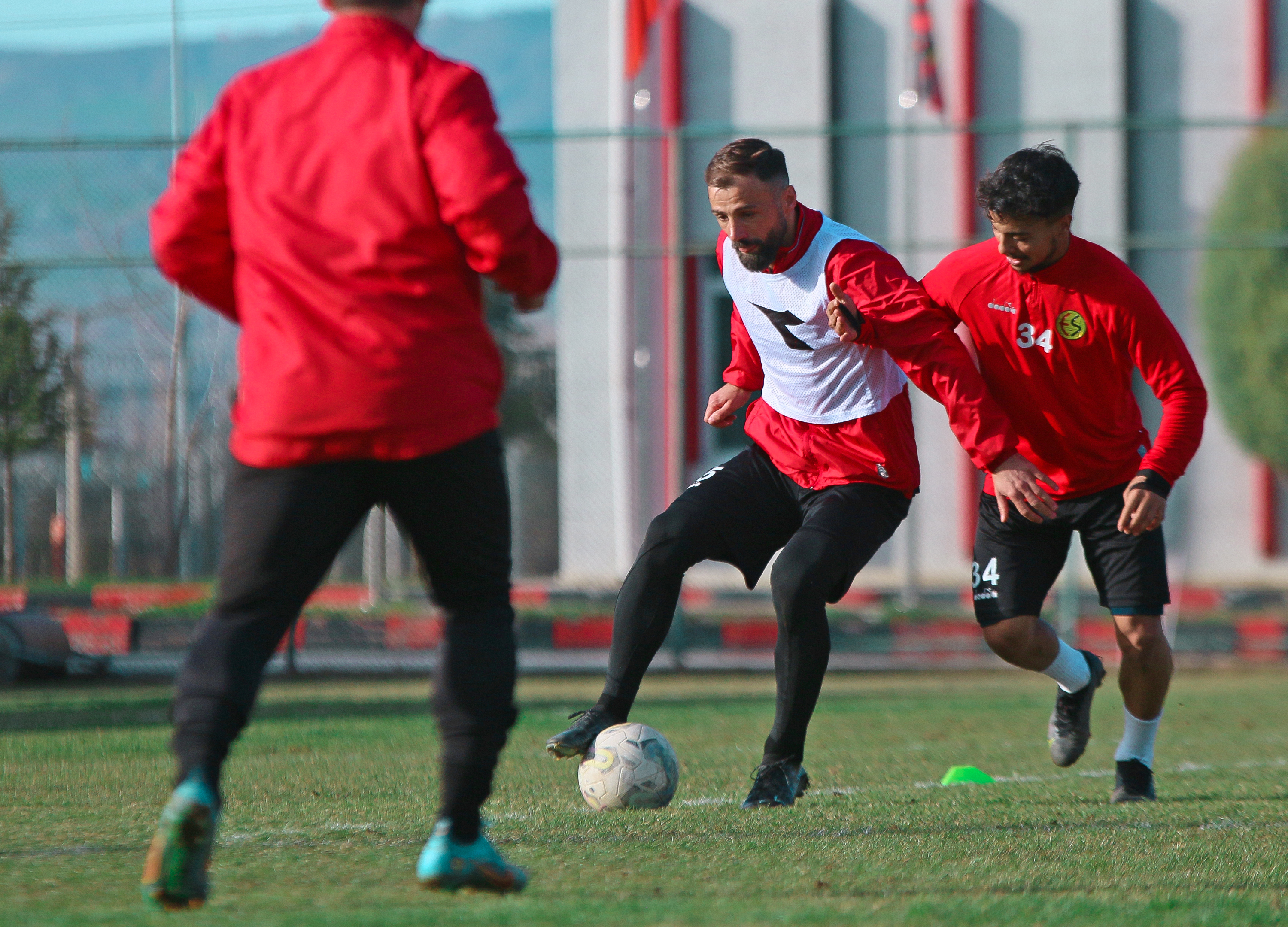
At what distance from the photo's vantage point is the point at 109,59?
48.6m

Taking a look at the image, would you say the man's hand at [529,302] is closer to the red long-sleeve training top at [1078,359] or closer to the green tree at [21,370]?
the red long-sleeve training top at [1078,359]

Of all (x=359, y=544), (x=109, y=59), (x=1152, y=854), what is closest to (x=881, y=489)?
(x=1152, y=854)

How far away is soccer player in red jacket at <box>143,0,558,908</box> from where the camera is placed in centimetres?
272

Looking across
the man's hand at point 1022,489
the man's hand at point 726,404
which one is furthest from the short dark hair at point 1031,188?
the man's hand at point 726,404

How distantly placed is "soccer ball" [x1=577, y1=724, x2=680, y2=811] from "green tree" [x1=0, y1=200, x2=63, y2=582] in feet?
25.8

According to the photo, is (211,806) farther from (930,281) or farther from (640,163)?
(640,163)

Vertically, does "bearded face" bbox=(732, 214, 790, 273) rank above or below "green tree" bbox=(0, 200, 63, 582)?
above

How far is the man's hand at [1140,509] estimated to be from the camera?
13.9 ft

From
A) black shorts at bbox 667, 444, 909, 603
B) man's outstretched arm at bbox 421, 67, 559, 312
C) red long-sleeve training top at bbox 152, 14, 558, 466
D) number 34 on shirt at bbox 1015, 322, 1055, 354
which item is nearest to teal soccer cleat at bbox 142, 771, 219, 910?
red long-sleeve training top at bbox 152, 14, 558, 466

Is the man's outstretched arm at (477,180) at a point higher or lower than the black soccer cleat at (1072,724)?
higher

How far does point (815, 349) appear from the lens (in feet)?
14.5

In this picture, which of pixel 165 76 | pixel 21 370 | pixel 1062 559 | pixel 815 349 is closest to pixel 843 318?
pixel 815 349

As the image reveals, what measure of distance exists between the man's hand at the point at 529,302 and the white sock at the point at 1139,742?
2764 millimetres

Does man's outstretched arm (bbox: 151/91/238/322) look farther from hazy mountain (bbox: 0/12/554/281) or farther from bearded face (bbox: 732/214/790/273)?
bearded face (bbox: 732/214/790/273)
